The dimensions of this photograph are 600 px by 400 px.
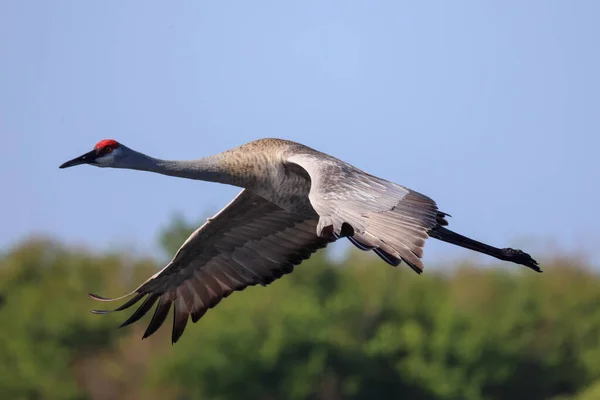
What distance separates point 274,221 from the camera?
58.3ft

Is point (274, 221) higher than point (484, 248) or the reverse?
higher

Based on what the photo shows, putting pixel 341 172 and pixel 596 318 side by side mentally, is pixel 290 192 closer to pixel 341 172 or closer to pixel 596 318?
pixel 341 172

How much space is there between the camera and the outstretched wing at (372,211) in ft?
45.3

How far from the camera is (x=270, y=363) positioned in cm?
6550

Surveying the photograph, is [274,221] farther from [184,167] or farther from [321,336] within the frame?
[321,336]

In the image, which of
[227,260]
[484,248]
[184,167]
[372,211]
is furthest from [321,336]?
[372,211]

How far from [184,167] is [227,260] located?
6.84 feet

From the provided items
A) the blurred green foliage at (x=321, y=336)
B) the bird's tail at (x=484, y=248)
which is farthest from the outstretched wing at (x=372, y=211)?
the blurred green foliage at (x=321, y=336)

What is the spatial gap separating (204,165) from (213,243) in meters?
1.77

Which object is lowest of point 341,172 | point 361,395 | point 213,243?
point 361,395

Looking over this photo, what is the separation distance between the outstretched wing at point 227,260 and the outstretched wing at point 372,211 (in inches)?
90.6

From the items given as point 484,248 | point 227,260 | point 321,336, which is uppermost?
point 484,248

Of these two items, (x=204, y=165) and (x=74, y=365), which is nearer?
(x=204, y=165)

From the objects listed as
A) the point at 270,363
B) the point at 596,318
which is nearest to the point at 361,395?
the point at 270,363
